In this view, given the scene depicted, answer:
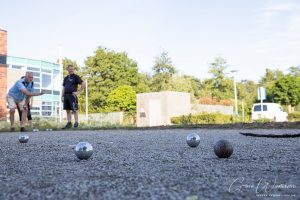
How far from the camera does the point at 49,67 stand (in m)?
35.0

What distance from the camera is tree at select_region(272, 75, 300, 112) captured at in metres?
37.9

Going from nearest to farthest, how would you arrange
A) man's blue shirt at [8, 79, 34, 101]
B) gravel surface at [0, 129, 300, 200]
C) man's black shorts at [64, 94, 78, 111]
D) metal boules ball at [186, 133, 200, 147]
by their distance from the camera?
1. gravel surface at [0, 129, 300, 200]
2. metal boules ball at [186, 133, 200, 147]
3. man's blue shirt at [8, 79, 34, 101]
4. man's black shorts at [64, 94, 78, 111]

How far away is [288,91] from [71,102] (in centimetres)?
3213

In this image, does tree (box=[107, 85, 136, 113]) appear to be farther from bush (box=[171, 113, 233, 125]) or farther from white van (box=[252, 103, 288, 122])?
bush (box=[171, 113, 233, 125])

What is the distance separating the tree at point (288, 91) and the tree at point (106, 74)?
15.4 metres

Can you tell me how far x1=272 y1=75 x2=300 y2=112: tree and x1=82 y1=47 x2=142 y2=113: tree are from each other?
15.4 meters

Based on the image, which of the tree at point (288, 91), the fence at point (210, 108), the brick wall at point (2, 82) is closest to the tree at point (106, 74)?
the fence at point (210, 108)

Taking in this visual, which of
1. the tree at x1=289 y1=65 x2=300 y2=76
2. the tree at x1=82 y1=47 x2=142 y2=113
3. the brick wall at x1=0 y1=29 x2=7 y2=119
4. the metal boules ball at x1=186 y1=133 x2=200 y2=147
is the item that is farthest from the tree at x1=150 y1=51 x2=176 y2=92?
the metal boules ball at x1=186 y1=133 x2=200 y2=147

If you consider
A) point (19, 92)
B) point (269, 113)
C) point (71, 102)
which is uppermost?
point (19, 92)

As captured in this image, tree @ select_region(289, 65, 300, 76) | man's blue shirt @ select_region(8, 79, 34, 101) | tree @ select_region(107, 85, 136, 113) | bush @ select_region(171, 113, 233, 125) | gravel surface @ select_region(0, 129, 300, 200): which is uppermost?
tree @ select_region(289, 65, 300, 76)

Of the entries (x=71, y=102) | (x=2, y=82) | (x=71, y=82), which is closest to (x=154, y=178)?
(x=71, y=102)

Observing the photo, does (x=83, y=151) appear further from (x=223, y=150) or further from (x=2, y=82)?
(x=2, y=82)

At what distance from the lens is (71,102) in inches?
436

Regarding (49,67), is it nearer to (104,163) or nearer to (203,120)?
→ (203,120)
